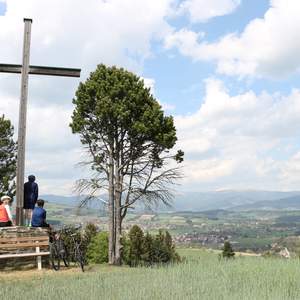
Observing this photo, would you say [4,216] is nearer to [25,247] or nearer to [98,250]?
[25,247]

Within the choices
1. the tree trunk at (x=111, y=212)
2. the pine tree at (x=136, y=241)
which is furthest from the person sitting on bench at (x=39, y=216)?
the pine tree at (x=136, y=241)

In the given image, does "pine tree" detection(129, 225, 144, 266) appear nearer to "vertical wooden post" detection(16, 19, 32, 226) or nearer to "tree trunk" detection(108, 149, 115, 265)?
"tree trunk" detection(108, 149, 115, 265)

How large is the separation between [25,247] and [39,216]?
3.64 ft

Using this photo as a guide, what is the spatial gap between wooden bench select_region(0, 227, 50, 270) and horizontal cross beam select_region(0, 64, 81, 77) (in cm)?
569

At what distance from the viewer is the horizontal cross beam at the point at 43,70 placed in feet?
52.7

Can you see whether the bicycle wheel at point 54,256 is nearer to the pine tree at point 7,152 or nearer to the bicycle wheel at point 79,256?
the bicycle wheel at point 79,256

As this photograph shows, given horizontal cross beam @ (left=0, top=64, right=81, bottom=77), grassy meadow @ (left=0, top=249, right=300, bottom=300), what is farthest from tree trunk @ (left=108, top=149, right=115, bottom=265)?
grassy meadow @ (left=0, top=249, right=300, bottom=300)

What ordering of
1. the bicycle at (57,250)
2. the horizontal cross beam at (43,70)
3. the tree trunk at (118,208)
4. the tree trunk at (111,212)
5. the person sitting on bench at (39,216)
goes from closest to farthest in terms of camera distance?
the bicycle at (57,250), the person sitting on bench at (39,216), the horizontal cross beam at (43,70), the tree trunk at (111,212), the tree trunk at (118,208)

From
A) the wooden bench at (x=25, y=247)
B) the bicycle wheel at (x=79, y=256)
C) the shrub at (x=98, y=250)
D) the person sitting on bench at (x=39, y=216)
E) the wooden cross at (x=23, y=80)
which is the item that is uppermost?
the wooden cross at (x=23, y=80)

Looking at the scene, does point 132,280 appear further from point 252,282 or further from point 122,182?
point 122,182

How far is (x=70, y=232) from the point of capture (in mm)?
16422

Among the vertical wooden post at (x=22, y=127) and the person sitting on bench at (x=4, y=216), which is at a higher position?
the vertical wooden post at (x=22, y=127)

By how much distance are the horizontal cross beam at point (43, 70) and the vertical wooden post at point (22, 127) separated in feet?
0.77

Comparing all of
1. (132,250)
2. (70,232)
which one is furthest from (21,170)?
(132,250)
